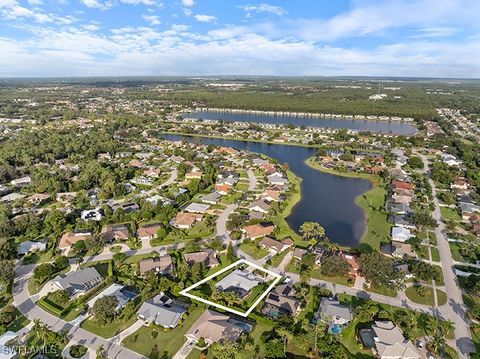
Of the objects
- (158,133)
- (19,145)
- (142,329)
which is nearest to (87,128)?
(158,133)

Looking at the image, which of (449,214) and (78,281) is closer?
(78,281)

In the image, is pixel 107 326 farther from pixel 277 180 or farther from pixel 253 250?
pixel 277 180

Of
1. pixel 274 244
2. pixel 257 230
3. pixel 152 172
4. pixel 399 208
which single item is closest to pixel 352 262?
pixel 274 244

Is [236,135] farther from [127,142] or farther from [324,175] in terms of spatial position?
[324,175]

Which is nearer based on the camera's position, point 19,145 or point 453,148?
point 19,145

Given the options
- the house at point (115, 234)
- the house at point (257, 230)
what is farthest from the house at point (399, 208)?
the house at point (115, 234)

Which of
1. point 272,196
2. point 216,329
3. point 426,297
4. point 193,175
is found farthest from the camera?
point 193,175
